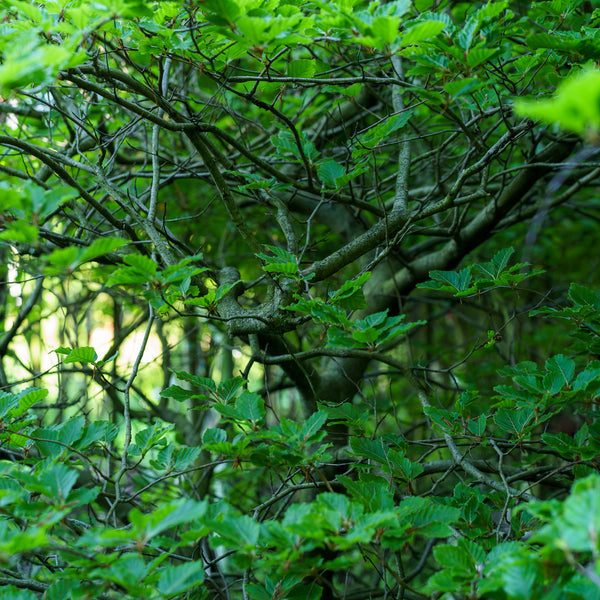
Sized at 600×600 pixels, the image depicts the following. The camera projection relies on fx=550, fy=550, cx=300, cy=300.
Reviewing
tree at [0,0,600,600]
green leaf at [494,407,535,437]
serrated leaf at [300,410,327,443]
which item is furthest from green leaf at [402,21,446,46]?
green leaf at [494,407,535,437]

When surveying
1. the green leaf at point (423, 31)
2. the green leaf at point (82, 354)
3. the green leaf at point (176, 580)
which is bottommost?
the green leaf at point (176, 580)

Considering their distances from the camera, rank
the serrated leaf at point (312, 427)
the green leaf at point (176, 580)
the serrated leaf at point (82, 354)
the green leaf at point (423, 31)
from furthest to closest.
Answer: the serrated leaf at point (82, 354) < the serrated leaf at point (312, 427) < the green leaf at point (423, 31) < the green leaf at point (176, 580)

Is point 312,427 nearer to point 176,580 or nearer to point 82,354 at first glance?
point 176,580

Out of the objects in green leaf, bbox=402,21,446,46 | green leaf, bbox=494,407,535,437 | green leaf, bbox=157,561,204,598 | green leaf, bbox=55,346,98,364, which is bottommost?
green leaf, bbox=157,561,204,598

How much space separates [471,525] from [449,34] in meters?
1.42

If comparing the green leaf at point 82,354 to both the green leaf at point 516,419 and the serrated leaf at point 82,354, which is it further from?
the green leaf at point 516,419

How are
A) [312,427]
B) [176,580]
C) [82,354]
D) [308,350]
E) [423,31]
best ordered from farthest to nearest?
[308,350], [82,354], [312,427], [423,31], [176,580]

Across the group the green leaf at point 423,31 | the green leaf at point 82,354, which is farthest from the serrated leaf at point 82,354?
the green leaf at point 423,31

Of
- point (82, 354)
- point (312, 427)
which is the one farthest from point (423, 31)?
point (82, 354)

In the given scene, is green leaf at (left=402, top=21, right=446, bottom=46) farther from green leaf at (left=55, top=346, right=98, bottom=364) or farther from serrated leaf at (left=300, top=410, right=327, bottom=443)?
green leaf at (left=55, top=346, right=98, bottom=364)

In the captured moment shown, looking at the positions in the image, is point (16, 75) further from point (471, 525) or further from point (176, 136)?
point (176, 136)

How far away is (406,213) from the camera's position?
7.18 feet

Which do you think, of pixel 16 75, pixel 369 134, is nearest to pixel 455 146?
pixel 369 134

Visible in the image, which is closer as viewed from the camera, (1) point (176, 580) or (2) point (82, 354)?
(1) point (176, 580)
